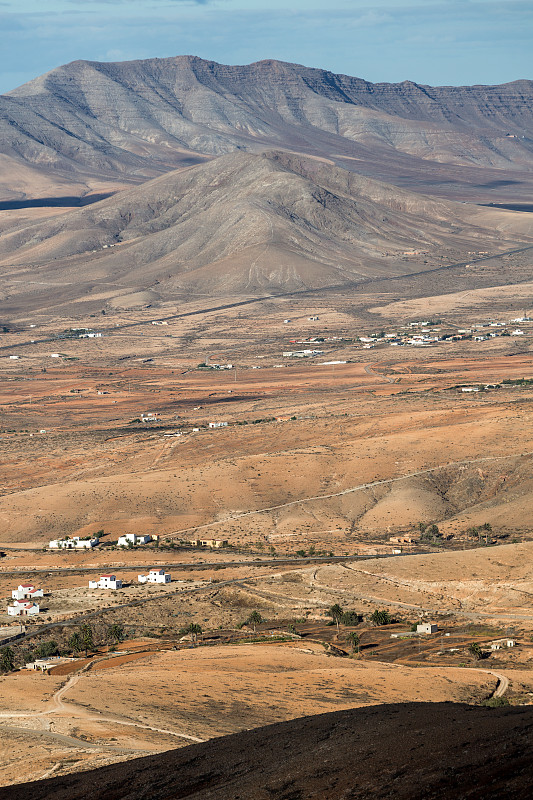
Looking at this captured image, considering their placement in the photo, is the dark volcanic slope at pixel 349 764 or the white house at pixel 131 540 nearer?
the dark volcanic slope at pixel 349 764

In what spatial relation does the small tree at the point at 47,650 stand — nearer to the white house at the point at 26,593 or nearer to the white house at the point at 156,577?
the white house at the point at 26,593

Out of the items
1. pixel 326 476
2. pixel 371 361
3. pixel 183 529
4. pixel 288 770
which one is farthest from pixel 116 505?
pixel 371 361

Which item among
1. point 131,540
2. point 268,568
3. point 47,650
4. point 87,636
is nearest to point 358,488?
point 131,540

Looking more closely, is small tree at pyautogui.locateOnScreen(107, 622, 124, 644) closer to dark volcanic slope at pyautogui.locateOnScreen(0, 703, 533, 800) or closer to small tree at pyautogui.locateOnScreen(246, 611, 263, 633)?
small tree at pyautogui.locateOnScreen(246, 611, 263, 633)

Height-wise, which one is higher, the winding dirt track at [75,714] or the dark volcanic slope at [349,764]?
the dark volcanic slope at [349,764]

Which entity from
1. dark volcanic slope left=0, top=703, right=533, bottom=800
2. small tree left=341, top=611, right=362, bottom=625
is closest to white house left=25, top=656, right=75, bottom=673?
small tree left=341, top=611, right=362, bottom=625

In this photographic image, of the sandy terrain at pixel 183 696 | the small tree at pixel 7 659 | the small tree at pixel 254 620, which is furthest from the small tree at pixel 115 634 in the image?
the small tree at pixel 254 620

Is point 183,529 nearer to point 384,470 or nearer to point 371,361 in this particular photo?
point 384,470
